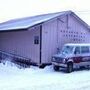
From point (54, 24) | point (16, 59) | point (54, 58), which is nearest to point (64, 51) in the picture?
point (54, 58)

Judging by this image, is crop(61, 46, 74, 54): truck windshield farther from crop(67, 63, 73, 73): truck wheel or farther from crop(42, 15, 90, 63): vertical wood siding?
crop(42, 15, 90, 63): vertical wood siding

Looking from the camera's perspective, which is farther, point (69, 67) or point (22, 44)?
point (22, 44)

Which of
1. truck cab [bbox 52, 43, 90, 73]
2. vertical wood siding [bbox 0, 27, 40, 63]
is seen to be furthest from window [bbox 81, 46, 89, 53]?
vertical wood siding [bbox 0, 27, 40, 63]

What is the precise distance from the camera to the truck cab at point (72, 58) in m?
18.7

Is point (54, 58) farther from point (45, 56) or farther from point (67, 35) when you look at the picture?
point (67, 35)

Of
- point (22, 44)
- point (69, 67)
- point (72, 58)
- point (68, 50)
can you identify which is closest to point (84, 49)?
point (68, 50)

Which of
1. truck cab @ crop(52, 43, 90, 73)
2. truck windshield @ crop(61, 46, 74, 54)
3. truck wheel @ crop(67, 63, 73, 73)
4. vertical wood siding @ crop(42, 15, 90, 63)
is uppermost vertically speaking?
vertical wood siding @ crop(42, 15, 90, 63)

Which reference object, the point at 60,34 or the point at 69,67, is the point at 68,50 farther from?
the point at 60,34

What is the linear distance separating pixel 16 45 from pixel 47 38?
14.7ft

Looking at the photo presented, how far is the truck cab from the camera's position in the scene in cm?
1873

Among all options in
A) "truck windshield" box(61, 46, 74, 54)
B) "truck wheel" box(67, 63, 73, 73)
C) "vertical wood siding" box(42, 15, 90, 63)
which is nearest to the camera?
"truck wheel" box(67, 63, 73, 73)

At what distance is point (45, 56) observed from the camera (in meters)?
21.0

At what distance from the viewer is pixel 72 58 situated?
750 inches

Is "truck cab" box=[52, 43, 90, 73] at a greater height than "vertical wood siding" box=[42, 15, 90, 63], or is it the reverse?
"vertical wood siding" box=[42, 15, 90, 63]
